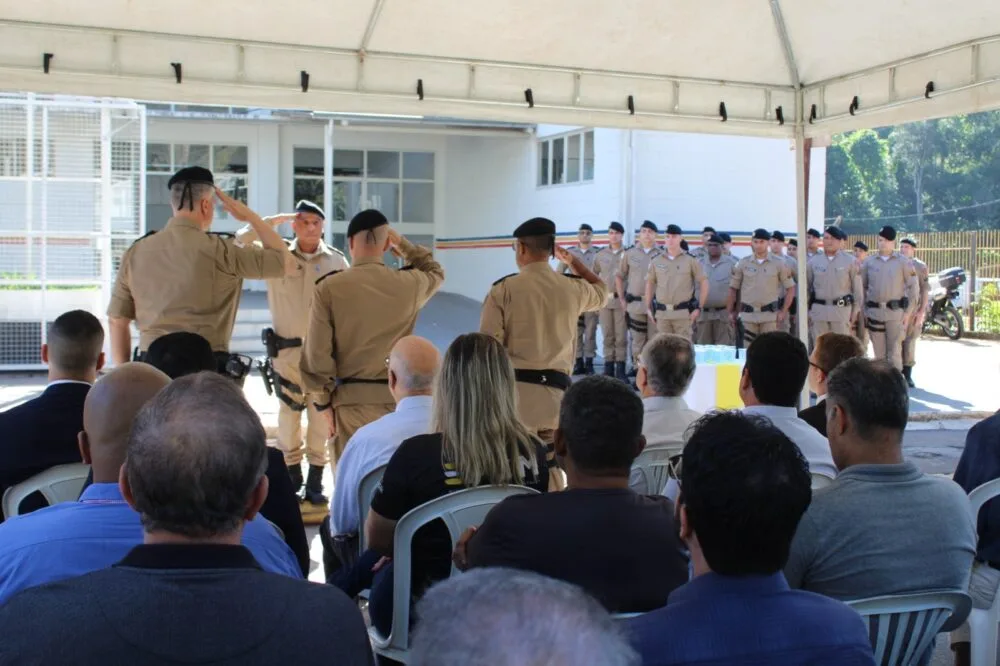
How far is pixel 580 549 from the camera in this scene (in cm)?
224

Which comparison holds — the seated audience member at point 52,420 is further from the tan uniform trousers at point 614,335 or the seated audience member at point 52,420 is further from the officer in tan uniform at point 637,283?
the tan uniform trousers at point 614,335

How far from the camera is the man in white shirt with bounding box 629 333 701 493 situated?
3828 mm

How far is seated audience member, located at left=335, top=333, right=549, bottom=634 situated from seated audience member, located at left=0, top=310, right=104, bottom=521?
104 cm

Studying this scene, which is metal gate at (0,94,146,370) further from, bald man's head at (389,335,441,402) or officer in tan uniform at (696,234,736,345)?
bald man's head at (389,335,441,402)

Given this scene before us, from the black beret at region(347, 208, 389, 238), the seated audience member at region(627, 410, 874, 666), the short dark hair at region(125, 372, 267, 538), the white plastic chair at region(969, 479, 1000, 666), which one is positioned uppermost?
the black beret at region(347, 208, 389, 238)

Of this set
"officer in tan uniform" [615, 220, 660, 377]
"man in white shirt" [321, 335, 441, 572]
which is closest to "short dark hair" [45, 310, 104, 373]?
"man in white shirt" [321, 335, 441, 572]

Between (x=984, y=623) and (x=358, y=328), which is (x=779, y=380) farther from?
(x=358, y=328)

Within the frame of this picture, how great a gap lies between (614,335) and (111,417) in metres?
11.1

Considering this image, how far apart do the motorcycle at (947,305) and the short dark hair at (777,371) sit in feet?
56.4

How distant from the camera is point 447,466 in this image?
2.88 metres

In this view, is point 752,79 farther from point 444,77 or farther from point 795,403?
point 795,403

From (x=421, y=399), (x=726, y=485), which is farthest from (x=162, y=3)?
(x=726, y=485)

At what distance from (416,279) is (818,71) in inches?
102

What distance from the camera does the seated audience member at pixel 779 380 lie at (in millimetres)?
3375
